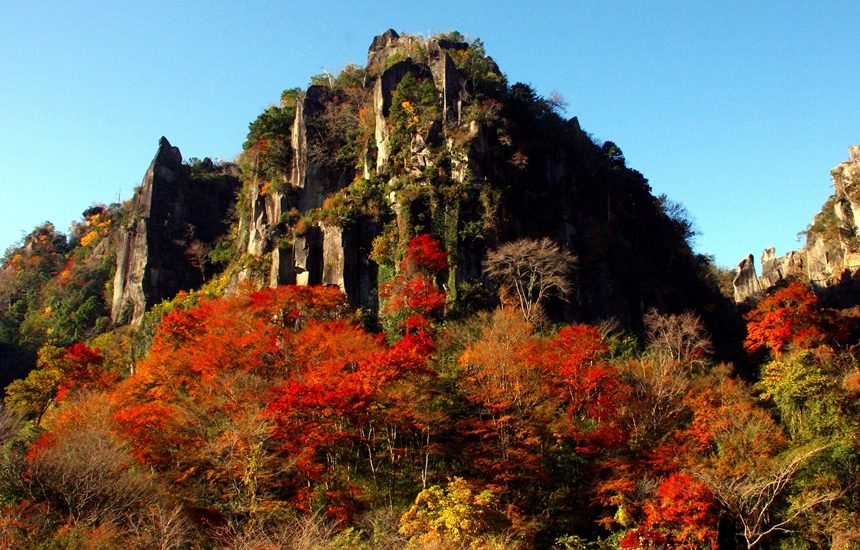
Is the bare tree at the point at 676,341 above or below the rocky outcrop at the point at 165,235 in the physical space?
below

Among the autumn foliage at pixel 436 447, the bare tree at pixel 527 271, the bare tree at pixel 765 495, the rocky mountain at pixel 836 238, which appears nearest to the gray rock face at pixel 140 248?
the autumn foliage at pixel 436 447

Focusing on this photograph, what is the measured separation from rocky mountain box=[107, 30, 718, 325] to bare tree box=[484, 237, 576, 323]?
101cm

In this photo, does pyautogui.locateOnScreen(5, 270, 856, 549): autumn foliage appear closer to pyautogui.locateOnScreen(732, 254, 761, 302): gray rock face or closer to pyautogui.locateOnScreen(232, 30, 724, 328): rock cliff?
pyautogui.locateOnScreen(232, 30, 724, 328): rock cliff

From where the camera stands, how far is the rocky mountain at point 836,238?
57.2 m

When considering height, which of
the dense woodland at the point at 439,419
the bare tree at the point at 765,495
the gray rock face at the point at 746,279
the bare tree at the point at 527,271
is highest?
the gray rock face at the point at 746,279

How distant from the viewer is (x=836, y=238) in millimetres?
59125

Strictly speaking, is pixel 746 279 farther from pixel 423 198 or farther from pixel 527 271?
pixel 423 198

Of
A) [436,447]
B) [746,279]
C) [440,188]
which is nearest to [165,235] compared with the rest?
[440,188]

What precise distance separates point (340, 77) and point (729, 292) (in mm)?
43205

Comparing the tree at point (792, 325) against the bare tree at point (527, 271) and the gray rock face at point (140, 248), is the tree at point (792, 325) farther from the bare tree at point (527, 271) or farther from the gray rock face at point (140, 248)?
the gray rock face at point (140, 248)

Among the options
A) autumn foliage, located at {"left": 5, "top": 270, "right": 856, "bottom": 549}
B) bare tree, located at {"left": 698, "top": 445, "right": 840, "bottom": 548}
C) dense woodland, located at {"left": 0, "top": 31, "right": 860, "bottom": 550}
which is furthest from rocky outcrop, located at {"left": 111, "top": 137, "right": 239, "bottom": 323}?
bare tree, located at {"left": 698, "top": 445, "right": 840, "bottom": 548}

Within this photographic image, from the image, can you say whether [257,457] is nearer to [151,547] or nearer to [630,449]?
[151,547]

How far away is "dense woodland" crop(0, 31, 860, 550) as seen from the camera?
22.0 metres

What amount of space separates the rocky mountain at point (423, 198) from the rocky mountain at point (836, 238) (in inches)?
383
